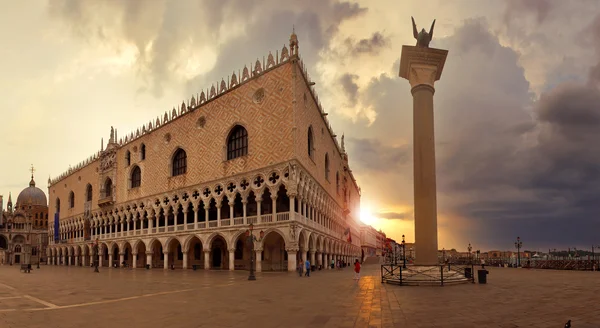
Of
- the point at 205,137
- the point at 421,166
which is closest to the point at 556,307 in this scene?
the point at 421,166

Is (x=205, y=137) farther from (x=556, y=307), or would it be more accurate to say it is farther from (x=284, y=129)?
(x=556, y=307)

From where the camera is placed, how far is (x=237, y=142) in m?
38.1

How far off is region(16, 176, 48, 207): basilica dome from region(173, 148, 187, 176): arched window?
78072mm

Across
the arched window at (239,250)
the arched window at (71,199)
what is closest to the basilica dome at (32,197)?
the arched window at (71,199)

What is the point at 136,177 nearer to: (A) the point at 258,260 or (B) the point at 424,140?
(A) the point at 258,260

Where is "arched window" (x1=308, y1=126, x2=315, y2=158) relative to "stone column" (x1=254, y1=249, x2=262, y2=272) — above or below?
above

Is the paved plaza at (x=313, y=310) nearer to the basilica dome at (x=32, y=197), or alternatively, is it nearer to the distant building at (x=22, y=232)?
the distant building at (x=22, y=232)

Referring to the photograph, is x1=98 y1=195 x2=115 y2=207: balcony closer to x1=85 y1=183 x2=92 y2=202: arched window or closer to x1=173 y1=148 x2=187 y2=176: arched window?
x1=85 y1=183 x2=92 y2=202: arched window

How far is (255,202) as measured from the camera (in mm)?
37562

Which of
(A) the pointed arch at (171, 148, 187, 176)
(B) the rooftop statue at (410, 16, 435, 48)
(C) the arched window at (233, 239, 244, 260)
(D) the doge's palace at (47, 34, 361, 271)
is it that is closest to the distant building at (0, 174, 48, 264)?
(D) the doge's palace at (47, 34, 361, 271)

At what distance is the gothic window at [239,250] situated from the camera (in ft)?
127

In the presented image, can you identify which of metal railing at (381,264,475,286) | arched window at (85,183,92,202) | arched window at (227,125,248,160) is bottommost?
metal railing at (381,264,475,286)

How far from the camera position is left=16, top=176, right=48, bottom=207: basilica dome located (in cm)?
10450

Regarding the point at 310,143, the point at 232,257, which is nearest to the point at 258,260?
the point at 232,257
